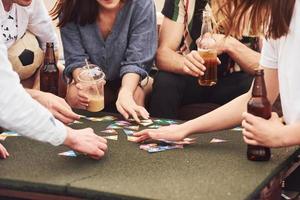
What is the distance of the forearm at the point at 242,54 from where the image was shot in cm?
304

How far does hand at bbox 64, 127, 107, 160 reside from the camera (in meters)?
1.86

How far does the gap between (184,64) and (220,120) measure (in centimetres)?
81

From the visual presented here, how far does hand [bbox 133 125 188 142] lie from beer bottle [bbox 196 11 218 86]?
0.74 m

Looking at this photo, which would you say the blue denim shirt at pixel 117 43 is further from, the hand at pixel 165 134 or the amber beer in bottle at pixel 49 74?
the hand at pixel 165 134

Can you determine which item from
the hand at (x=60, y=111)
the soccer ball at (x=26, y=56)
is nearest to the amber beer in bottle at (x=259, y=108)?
the hand at (x=60, y=111)

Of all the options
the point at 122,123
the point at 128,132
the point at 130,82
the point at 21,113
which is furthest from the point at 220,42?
the point at 21,113

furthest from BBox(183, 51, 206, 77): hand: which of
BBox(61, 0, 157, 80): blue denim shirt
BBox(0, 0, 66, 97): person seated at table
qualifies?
BBox(0, 0, 66, 97): person seated at table

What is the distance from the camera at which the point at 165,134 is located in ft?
6.94

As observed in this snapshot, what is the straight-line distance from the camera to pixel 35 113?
177 centimetres

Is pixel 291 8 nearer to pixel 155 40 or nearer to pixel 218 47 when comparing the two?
pixel 218 47

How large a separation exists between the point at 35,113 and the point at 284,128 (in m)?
0.76

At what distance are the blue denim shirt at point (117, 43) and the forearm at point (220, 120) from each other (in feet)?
3.09

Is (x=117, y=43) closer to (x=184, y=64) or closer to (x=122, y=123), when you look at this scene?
(x=184, y=64)

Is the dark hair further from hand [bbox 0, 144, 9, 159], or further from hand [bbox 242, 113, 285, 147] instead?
hand [bbox 242, 113, 285, 147]
